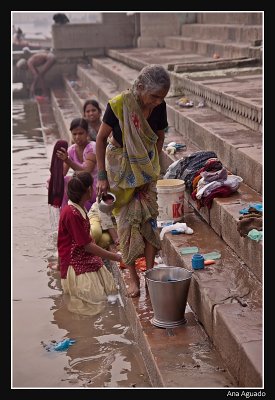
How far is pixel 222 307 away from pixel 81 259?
5.98 ft

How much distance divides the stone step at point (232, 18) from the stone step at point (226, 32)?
22 centimetres

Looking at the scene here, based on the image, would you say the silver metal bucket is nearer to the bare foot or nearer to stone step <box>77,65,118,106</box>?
the bare foot

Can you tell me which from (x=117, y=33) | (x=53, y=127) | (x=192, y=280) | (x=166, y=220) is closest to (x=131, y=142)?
(x=192, y=280)

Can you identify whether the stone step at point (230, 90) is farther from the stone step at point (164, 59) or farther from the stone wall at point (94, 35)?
the stone wall at point (94, 35)

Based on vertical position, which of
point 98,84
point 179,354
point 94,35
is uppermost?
point 94,35

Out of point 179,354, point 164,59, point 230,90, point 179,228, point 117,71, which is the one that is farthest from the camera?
point 117,71

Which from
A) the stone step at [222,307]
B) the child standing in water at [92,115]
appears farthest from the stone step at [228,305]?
the child standing in water at [92,115]

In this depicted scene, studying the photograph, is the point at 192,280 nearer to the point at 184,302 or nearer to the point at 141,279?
the point at 184,302

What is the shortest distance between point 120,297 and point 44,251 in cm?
166

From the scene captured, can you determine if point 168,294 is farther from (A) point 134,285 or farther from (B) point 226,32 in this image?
(B) point 226,32

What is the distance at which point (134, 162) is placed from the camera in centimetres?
487

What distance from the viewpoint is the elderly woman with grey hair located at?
4758 mm

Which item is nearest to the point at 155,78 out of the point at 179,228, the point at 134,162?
the point at 134,162

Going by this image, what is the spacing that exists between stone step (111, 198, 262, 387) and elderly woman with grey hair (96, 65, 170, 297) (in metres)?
0.35
